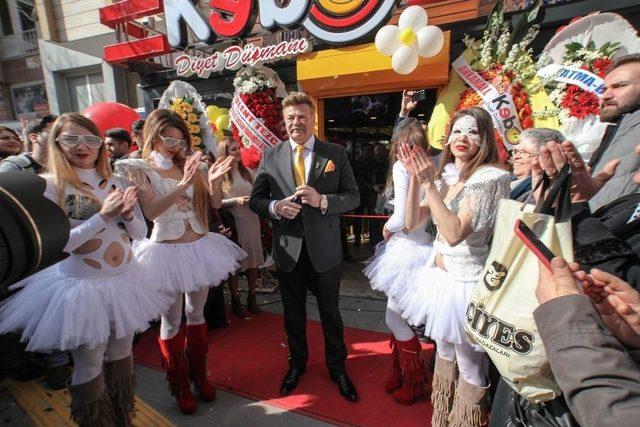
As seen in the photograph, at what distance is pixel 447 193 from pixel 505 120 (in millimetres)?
2278

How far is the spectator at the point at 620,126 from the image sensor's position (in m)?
1.57

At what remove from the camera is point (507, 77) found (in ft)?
12.2

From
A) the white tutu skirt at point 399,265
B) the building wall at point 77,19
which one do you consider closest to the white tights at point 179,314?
the white tutu skirt at point 399,265

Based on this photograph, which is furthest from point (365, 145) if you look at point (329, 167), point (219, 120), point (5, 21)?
point (5, 21)

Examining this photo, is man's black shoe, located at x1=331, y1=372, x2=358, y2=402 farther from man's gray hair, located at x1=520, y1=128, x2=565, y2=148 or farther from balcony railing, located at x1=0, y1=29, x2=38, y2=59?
balcony railing, located at x1=0, y1=29, x2=38, y2=59

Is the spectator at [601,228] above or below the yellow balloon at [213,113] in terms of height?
below

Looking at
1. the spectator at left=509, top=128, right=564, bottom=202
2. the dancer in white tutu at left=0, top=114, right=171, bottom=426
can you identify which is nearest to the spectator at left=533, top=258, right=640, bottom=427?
the spectator at left=509, top=128, right=564, bottom=202

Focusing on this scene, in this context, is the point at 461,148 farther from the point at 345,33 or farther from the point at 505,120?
the point at 345,33

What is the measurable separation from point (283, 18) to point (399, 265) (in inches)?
166

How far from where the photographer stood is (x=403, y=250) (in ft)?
8.16

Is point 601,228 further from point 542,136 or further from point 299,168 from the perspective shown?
point 299,168

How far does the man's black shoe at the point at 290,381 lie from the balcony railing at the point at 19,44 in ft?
49.3

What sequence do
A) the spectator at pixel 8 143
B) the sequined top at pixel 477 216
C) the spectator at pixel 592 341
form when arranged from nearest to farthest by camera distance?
the spectator at pixel 592 341 → the sequined top at pixel 477 216 → the spectator at pixel 8 143

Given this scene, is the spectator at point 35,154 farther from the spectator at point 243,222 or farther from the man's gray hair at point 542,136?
the man's gray hair at point 542,136
